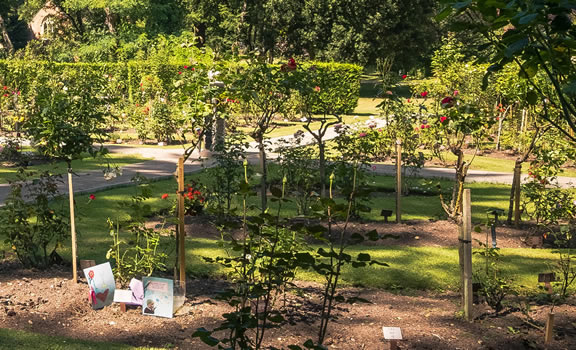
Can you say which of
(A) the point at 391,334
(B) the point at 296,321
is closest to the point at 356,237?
(A) the point at 391,334

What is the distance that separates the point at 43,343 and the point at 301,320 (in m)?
1.81

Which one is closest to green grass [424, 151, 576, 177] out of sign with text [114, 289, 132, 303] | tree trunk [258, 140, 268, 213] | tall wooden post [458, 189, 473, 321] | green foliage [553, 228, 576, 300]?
green foliage [553, 228, 576, 300]

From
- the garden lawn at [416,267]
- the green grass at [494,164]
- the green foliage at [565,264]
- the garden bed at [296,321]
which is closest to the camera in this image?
the garden bed at [296,321]

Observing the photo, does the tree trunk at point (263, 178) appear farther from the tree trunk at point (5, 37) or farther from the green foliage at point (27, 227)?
the tree trunk at point (5, 37)

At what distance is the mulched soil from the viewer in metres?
4.82

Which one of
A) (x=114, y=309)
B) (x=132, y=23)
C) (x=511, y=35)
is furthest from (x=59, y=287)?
(x=132, y=23)

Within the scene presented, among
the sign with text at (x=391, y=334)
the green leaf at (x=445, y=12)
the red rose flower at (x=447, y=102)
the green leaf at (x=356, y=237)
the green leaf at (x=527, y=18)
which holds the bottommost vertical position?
the sign with text at (x=391, y=334)

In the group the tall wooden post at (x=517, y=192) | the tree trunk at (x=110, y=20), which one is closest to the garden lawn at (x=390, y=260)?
the tall wooden post at (x=517, y=192)

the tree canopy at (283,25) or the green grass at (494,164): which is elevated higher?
the tree canopy at (283,25)

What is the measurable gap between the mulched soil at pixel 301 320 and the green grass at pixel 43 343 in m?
0.16

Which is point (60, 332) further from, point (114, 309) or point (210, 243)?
point (210, 243)

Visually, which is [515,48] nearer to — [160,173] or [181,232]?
[181,232]

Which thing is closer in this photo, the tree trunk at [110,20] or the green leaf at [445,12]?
the green leaf at [445,12]

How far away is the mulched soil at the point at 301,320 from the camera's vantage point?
190 inches
